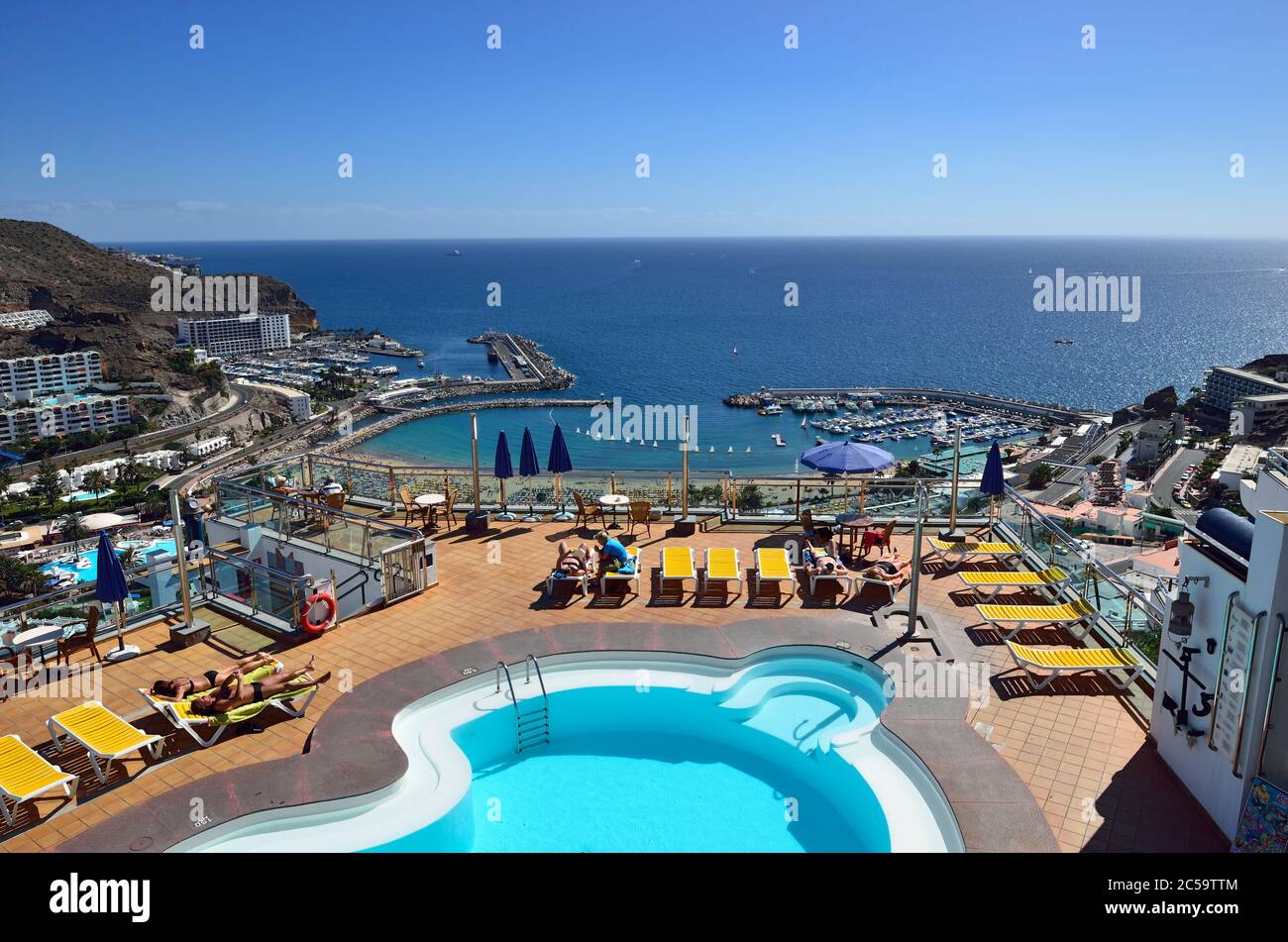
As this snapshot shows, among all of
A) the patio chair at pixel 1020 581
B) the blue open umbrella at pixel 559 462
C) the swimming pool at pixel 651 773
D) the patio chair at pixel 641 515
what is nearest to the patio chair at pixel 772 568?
the swimming pool at pixel 651 773

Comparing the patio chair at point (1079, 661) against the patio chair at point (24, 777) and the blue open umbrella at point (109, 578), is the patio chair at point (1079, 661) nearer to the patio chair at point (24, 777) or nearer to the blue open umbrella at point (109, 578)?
the patio chair at point (24, 777)

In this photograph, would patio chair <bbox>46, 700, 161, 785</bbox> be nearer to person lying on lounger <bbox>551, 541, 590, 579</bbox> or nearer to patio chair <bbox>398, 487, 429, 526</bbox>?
person lying on lounger <bbox>551, 541, 590, 579</bbox>

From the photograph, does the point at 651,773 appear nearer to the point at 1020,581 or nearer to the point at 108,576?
the point at 1020,581

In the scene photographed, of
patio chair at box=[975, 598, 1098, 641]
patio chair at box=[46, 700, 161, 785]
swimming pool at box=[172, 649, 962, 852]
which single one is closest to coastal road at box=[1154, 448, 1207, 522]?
patio chair at box=[975, 598, 1098, 641]

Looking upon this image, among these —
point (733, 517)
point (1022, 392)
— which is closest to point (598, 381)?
point (1022, 392)

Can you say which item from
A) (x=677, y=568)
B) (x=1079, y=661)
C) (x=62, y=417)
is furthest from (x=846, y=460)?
(x=62, y=417)
